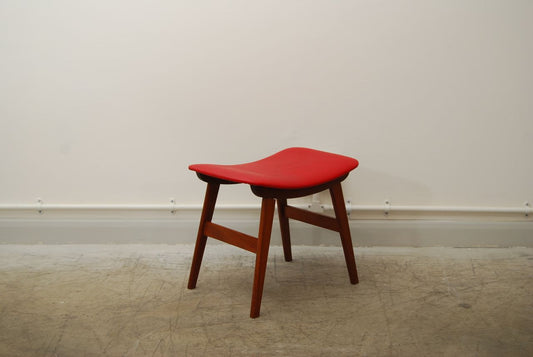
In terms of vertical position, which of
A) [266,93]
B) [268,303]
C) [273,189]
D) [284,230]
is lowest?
[268,303]

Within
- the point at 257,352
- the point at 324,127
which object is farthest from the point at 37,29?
the point at 257,352

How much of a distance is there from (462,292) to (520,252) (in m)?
0.62

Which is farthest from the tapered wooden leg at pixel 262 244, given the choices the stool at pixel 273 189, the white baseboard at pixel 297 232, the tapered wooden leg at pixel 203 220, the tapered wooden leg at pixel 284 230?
the white baseboard at pixel 297 232

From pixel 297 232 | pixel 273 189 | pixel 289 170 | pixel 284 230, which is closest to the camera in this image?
pixel 273 189

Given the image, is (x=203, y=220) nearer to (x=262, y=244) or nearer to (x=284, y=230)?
(x=262, y=244)

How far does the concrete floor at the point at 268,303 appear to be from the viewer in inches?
62.2

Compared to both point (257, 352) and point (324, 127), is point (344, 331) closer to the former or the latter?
point (257, 352)

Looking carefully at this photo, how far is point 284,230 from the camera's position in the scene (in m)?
2.23

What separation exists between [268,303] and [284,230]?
17.2 inches

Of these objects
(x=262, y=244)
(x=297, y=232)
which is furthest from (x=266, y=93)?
(x=262, y=244)

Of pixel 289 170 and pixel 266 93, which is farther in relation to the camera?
pixel 266 93

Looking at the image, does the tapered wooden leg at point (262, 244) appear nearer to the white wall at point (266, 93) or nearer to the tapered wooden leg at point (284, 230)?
the tapered wooden leg at point (284, 230)

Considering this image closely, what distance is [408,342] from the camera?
1.59 meters

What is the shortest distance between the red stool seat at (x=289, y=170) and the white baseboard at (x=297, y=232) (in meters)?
0.50
